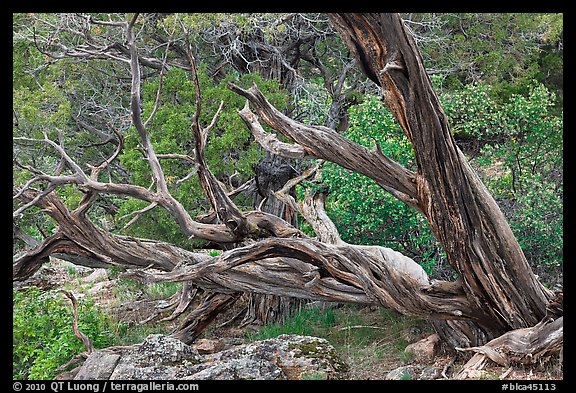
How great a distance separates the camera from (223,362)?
678cm

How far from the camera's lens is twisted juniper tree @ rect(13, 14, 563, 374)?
5500 millimetres

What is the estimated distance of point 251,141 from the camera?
8.54 m

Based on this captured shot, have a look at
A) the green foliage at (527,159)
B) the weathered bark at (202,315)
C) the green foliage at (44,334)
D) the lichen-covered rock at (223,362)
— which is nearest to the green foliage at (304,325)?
the weathered bark at (202,315)

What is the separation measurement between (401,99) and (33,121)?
5.73 metres

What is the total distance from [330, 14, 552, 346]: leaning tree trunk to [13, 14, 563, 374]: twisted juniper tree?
0.03 ft

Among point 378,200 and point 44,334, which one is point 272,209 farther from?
point 44,334

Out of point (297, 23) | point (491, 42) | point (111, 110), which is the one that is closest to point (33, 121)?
point (111, 110)

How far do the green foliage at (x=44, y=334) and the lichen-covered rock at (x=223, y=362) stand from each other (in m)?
0.52

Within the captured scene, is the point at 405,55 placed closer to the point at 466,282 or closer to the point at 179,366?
the point at 466,282

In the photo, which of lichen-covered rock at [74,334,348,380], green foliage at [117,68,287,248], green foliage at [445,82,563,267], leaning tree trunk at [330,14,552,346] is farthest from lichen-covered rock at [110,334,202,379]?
green foliage at [445,82,563,267]

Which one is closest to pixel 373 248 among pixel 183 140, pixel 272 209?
pixel 183 140

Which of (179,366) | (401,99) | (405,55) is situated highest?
(405,55)

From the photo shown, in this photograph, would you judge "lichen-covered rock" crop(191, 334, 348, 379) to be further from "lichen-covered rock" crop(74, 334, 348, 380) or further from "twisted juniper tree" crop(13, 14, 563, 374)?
"twisted juniper tree" crop(13, 14, 563, 374)

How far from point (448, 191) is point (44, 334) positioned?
531 centimetres
